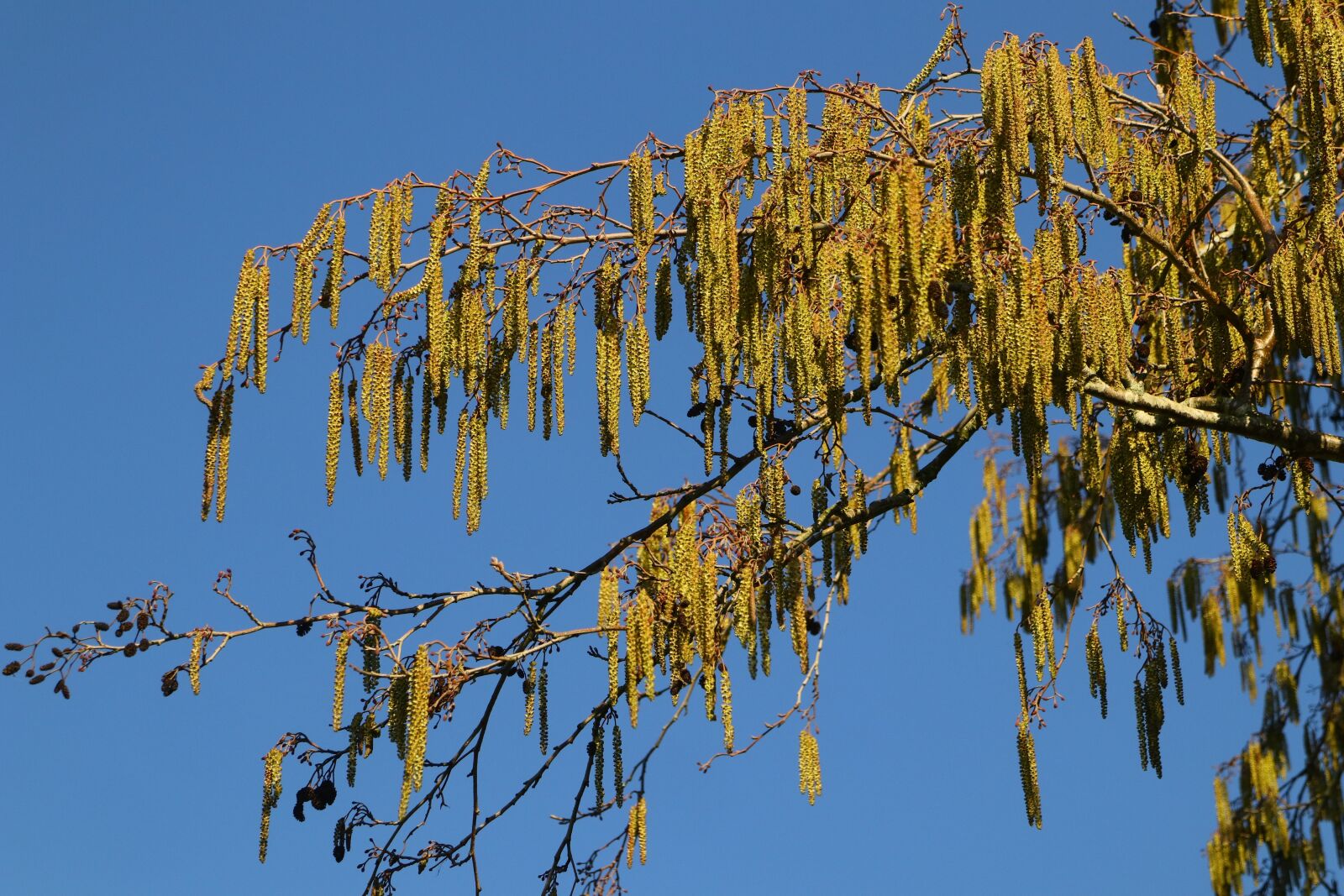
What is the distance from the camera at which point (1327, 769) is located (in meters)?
6.53

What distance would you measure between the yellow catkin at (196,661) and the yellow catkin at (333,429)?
2.34 ft

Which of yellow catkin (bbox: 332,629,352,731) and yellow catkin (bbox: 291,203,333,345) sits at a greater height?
yellow catkin (bbox: 291,203,333,345)

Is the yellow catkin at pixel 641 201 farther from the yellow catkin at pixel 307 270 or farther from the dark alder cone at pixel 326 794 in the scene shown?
the dark alder cone at pixel 326 794

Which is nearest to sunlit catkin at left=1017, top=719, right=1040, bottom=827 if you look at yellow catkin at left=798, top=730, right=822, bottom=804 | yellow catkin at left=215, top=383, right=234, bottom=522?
yellow catkin at left=798, top=730, right=822, bottom=804

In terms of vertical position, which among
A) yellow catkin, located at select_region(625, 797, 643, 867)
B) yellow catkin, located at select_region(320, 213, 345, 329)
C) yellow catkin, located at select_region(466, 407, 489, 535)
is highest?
yellow catkin, located at select_region(320, 213, 345, 329)

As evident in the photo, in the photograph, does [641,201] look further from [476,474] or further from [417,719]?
[417,719]

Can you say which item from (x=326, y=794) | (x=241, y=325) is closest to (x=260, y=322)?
(x=241, y=325)

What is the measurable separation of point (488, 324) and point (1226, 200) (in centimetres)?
392

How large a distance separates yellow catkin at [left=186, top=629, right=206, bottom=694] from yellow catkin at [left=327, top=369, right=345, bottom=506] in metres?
0.71

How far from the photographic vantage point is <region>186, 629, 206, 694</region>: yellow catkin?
5734mm

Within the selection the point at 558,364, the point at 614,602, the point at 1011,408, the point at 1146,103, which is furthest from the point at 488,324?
the point at 1146,103

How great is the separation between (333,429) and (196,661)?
895 mm

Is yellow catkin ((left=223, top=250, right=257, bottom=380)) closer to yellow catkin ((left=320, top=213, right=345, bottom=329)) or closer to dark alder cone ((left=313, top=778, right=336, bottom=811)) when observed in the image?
yellow catkin ((left=320, top=213, right=345, bottom=329))

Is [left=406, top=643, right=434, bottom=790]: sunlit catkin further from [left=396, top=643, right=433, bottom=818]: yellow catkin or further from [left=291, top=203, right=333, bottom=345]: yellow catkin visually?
[left=291, top=203, right=333, bottom=345]: yellow catkin
